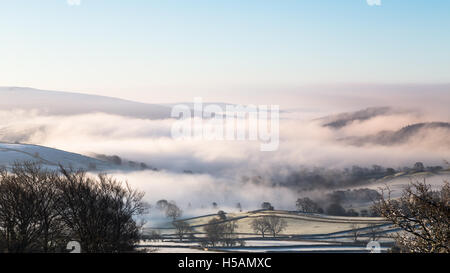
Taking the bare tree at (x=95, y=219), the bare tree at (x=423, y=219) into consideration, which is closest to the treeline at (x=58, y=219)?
the bare tree at (x=95, y=219)

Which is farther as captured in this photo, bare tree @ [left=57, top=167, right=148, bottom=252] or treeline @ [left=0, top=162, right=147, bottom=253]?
bare tree @ [left=57, top=167, right=148, bottom=252]

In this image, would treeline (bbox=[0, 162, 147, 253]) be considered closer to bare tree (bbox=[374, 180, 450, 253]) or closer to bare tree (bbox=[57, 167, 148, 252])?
bare tree (bbox=[57, 167, 148, 252])

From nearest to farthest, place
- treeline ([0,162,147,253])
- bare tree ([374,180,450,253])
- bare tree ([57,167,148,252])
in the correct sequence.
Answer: bare tree ([374,180,450,253]) < treeline ([0,162,147,253]) < bare tree ([57,167,148,252])

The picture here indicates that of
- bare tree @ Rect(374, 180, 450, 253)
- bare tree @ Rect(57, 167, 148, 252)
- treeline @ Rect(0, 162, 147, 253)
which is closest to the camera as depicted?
bare tree @ Rect(374, 180, 450, 253)

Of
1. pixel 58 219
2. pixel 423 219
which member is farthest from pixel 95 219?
pixel 423 219

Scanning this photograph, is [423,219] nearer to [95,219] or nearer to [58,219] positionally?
[95,219]

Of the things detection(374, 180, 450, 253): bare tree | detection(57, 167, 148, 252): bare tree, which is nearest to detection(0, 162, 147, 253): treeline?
detection(57, 167, 148, 252): bare tree

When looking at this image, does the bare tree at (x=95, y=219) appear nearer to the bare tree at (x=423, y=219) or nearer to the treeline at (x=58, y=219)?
the treeline at (x=58, y=219)
